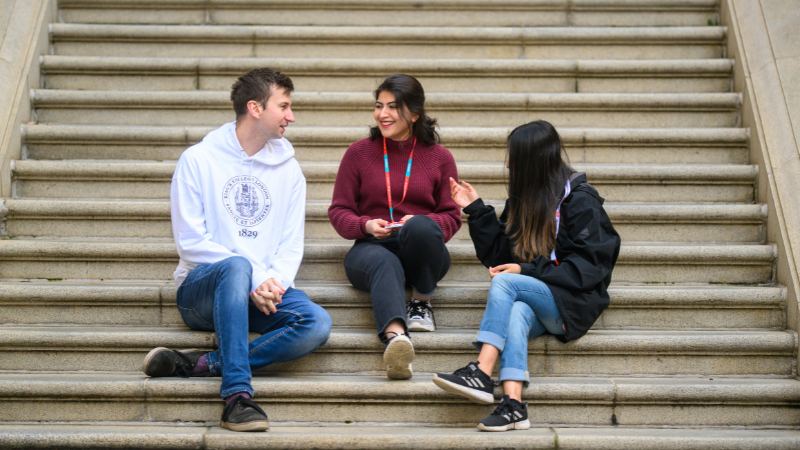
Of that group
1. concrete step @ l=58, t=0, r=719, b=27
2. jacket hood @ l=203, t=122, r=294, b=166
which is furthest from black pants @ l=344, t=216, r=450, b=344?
concrete step @ l=58, t=0, r=719, b=27

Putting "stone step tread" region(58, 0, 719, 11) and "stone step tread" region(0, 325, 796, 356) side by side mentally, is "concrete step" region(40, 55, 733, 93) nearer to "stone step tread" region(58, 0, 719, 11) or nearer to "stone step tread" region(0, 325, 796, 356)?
"stone step tread" region(58, 0, 719, 11)

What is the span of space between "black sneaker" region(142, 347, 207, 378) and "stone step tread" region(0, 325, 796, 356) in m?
0.15

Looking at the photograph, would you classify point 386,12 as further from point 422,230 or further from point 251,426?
point 251,426

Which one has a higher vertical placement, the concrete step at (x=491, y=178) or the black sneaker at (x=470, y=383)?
the concrete step at (x=491, y=178)

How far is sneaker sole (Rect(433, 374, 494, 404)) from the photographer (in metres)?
2.64

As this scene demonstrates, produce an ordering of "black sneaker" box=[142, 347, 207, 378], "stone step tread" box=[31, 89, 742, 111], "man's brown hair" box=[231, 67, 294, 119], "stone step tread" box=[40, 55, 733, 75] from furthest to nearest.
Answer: "stone step tread" box=[40, 55, 733, 75] → "stone step tread" box=[31, 89, 742, 111] → "man's brown hair" box=[231, 67, 294, 119] → "black sneaker" box=[142, 347, 207, 378]

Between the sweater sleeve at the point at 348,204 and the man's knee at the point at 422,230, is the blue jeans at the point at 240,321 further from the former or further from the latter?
the man's knee at the point at 422,230

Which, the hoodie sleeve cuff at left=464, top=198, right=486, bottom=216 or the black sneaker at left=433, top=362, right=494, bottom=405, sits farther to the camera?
the hoodie sleeve cuff at left=464, top=198, right=486, bottom=216

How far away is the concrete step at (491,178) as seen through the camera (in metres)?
3.83

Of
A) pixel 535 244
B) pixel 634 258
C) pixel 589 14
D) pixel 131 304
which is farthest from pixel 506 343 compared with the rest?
pixel 589 14

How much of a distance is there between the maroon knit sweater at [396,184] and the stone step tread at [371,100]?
1.00m

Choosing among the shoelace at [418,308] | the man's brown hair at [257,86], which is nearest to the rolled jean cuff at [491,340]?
the shoelace at [418,308]

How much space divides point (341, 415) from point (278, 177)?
3.85ft

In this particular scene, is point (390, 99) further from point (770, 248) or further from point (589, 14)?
point (589, 14)
